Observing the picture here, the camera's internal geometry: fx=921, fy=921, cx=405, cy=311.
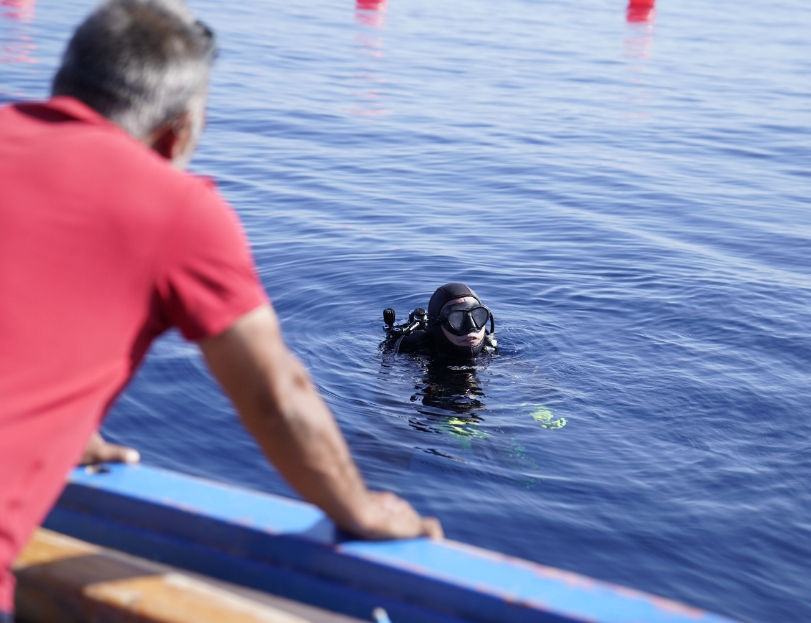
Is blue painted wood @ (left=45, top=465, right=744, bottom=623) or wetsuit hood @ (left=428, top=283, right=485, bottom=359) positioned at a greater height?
blue painted wood @ (left=45, top=465, right=744, bottom=623)

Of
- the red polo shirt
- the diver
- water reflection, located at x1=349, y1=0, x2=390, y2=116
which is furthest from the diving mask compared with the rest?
water reflection, located at x1=349, y1=0, x2=390, y2=116

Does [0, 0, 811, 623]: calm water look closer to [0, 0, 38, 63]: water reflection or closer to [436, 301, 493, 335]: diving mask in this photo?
[0, 0, 38, 63]: water reflection

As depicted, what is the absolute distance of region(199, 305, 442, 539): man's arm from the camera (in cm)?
163

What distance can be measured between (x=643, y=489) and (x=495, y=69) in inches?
611

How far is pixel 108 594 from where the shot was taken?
1.90 meters

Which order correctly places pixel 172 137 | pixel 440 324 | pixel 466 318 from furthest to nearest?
pixel 440 324
pixel 466 318
pixel 172 137

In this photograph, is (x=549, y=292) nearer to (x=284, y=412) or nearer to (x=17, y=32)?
(x=284, y=412)

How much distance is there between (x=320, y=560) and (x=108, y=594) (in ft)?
1.48

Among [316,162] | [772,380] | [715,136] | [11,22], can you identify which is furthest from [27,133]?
[11,22]

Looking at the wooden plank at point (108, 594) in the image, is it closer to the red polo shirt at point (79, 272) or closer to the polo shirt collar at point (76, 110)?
the red polo shirt at point (79, 272)

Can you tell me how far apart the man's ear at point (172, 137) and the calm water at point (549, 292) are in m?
3.23

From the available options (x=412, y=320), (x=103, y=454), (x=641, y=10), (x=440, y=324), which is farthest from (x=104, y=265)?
(x=641, y=10)

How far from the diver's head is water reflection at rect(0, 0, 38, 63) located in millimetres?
12100

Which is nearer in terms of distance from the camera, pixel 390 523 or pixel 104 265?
pixel 104 265
